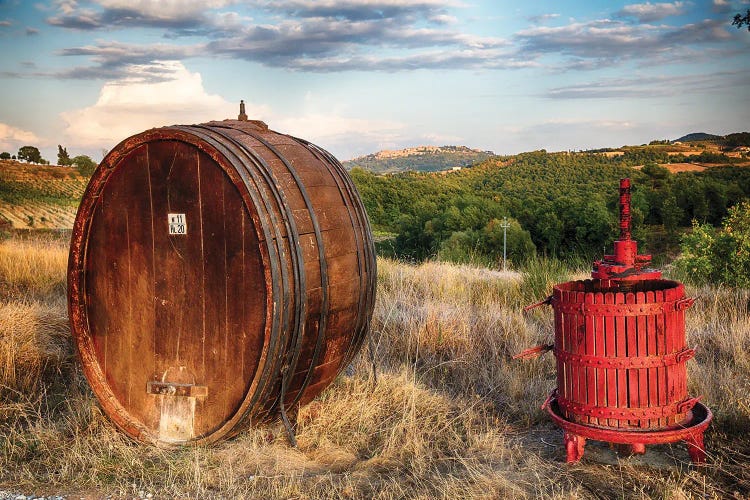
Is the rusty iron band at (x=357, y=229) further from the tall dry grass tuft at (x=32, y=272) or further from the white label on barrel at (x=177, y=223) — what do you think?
the tall dry grass tuft at (x=32, y=272)

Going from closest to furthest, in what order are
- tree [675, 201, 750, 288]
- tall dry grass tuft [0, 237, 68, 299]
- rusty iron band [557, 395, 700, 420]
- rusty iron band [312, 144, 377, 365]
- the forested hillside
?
1. rusty iron band [557, 395, 700, 420]
2. rusty iron band [312, 144, 377, 365]
3. tall dry grass tuft [0, 237, 68, 299]
4. tree [675, 201, 750, 288]
5. the forested hillside

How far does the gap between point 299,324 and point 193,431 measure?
3.65 feet

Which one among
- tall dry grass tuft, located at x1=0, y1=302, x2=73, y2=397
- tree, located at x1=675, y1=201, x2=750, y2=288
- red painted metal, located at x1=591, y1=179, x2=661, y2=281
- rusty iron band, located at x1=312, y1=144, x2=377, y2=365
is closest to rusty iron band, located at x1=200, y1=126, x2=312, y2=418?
rusty iron band, located at x1=312, y1=144, x2=377, y2=365

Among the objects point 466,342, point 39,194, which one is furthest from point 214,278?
point 39,194

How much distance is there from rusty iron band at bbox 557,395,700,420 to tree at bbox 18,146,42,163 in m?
51.5

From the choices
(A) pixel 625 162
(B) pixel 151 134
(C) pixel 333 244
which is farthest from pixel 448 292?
(A) pixel 625 162

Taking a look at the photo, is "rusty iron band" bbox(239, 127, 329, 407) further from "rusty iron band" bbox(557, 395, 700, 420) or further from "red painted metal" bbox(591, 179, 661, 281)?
"red painted metal" bbox(591, 179, 661, 281)

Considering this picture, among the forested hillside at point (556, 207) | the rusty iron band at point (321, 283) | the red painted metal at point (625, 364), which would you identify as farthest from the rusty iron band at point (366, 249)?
the forested hillside at point (556, 207)

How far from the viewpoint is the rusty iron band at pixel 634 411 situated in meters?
3.85

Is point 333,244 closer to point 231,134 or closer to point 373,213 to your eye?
point 231,134

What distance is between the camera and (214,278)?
4.03 meters

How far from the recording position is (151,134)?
13.5 feet

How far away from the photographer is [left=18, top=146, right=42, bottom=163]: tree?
49.1m

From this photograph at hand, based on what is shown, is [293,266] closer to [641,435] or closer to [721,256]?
[641,435]
